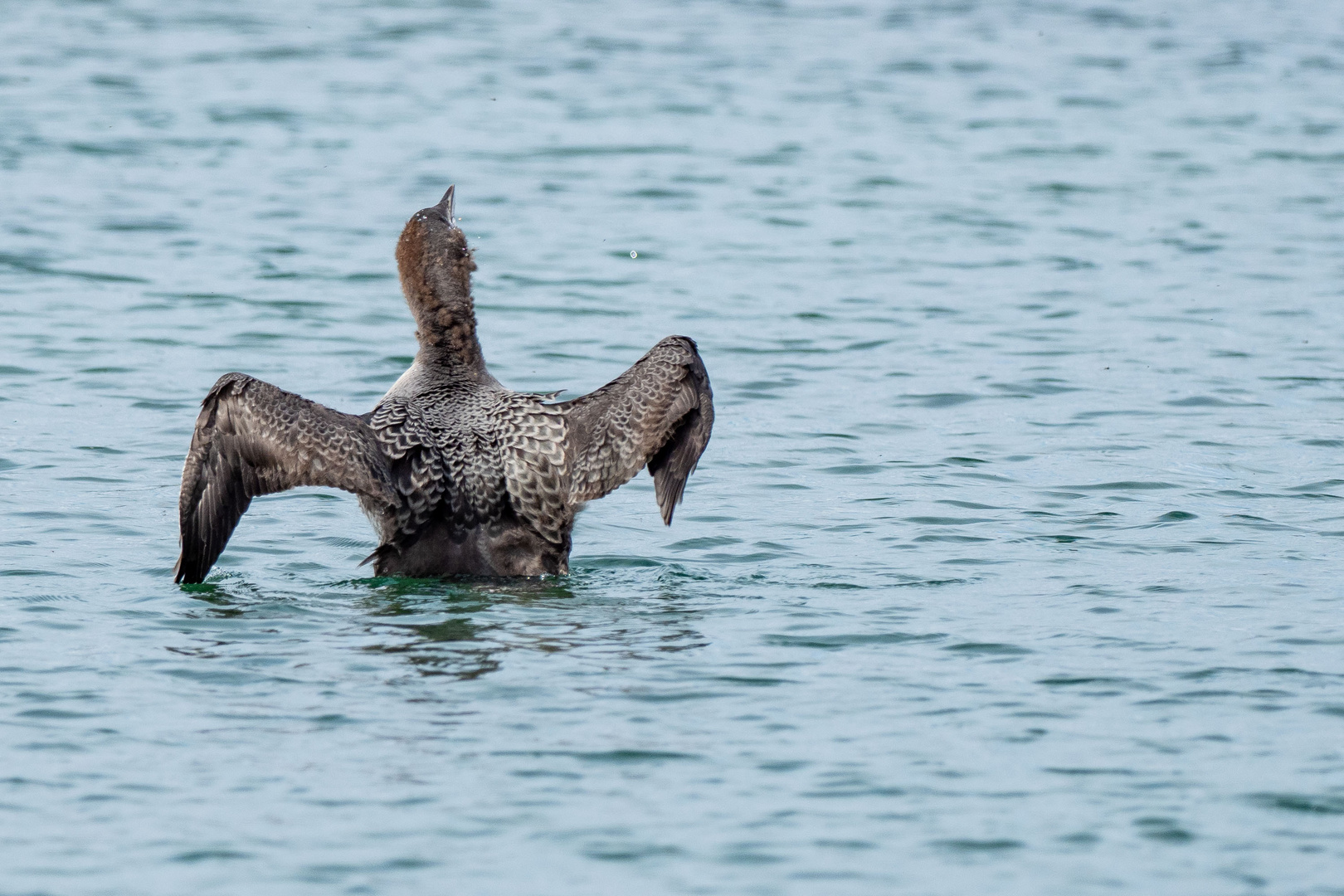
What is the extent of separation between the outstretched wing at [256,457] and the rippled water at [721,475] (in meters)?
0.35

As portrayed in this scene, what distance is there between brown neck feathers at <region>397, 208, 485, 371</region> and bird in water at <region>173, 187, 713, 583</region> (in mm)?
204

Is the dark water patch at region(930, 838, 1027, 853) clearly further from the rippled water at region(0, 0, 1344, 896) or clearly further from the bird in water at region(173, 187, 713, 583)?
the bird in water at region(173, 187, 713, 583)

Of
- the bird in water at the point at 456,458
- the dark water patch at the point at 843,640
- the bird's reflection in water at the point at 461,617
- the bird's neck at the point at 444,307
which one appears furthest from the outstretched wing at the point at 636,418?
the dark water patch at the point at 843,640

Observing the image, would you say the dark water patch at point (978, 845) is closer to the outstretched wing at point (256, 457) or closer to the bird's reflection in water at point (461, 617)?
the bird's reflection in water at point (461, 617)

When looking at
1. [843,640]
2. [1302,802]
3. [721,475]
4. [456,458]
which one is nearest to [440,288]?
[456,458]

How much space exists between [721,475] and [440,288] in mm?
2135

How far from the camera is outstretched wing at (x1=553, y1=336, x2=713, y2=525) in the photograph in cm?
865

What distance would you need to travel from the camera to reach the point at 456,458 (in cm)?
855

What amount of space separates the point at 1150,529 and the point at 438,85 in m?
13.1

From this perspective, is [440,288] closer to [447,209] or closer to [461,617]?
[447,209]

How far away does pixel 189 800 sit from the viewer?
20.6 ft

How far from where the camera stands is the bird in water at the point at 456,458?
27.2 ft

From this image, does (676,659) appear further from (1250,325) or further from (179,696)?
(1250,325)

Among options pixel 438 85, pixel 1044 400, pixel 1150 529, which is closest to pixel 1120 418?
pixel 1044 400
